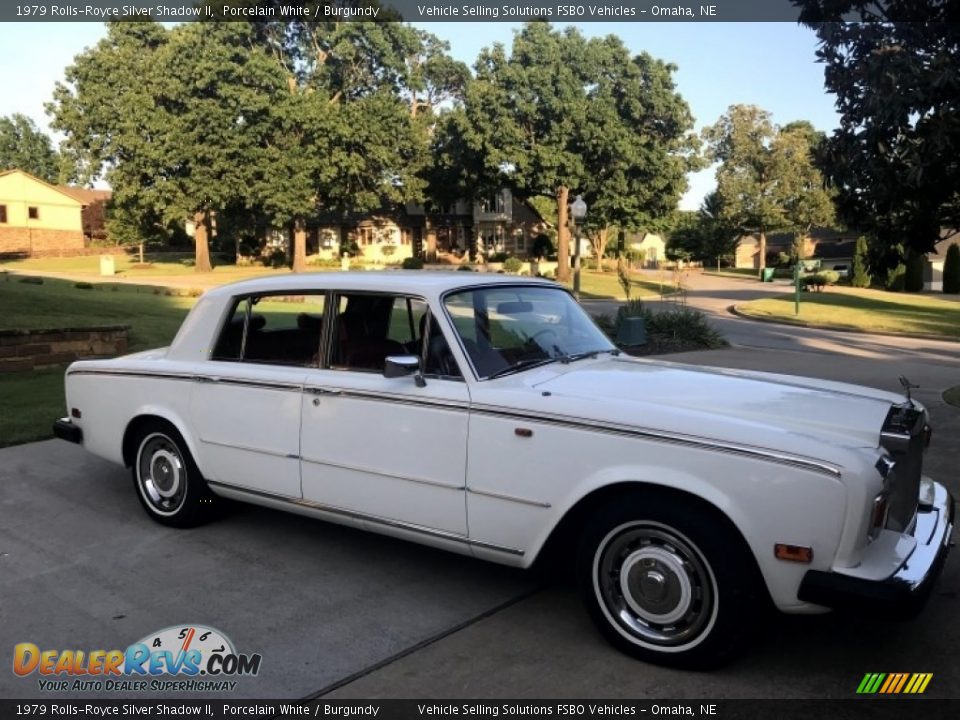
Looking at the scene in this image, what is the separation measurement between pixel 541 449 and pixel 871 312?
26.9 meters

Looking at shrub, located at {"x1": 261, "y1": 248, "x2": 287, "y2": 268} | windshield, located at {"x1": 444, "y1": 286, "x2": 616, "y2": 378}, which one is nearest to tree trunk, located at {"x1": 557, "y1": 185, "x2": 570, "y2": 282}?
shrub, located at {"x1": 261, "y1": 248, "x2": 287, "y2": 268}

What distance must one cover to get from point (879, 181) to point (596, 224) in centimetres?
3637

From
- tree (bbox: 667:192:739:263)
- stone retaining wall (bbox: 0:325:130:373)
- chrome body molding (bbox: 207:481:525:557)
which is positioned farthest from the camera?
tree (bbox: 667:192:739:263)

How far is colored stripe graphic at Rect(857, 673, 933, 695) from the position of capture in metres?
3.02

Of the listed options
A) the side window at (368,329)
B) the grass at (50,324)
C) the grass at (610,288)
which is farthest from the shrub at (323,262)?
the side window at (368,329)

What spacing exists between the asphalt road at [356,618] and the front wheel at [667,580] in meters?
0.12

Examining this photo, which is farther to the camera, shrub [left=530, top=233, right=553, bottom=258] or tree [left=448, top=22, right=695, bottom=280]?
shrub [left=530, top=233, right=553, bottom=258]

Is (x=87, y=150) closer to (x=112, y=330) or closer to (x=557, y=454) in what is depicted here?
(x=112, y=330)

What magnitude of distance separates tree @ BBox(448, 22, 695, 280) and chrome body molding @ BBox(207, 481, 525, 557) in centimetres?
3731

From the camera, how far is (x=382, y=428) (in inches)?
153

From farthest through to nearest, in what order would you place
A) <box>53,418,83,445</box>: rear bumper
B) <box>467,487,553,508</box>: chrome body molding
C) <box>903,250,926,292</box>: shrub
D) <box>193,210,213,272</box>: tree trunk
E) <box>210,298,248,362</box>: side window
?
<box>193,210,213,272</box>: tree trunk < <box>903,250,926,292</box>: shrub < <box>53,418,83,445</box>: rear bumper < <box>210,298,248,362</box>: side window < <box>467,487,553,508</box>: chrome body molding

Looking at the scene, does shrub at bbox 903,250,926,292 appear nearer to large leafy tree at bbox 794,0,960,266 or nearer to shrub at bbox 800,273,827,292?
shrub at bbox 800,273,827,292

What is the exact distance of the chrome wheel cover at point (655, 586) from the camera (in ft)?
10.2

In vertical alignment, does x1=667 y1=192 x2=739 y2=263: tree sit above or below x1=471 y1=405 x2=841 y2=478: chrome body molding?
above
